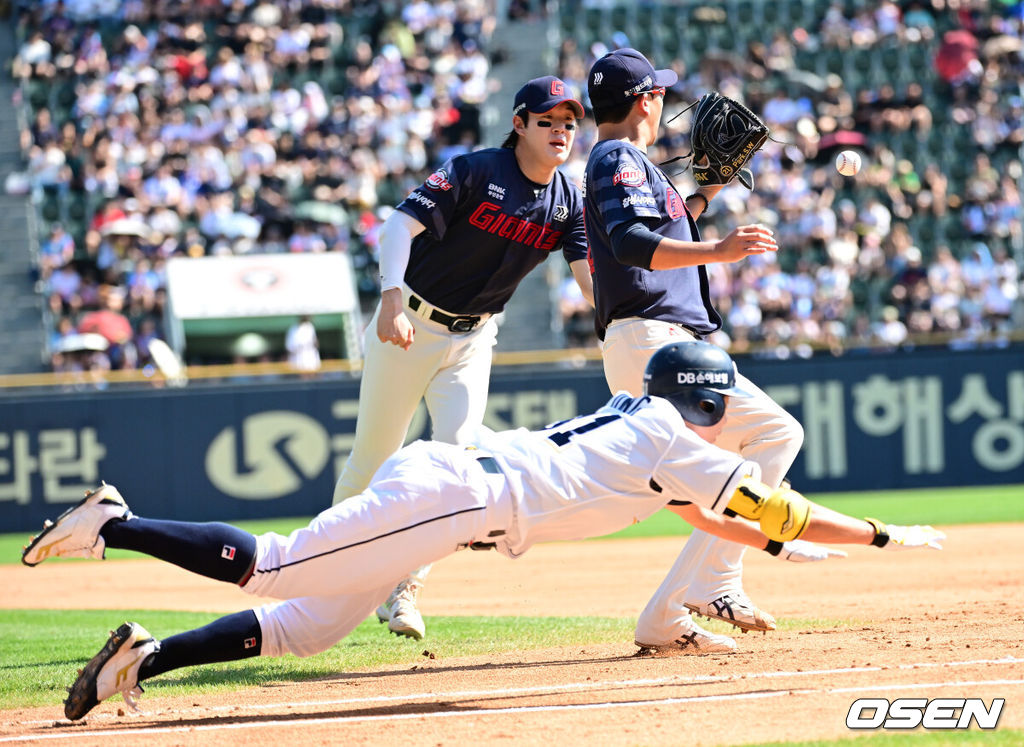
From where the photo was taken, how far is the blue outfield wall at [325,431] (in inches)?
588

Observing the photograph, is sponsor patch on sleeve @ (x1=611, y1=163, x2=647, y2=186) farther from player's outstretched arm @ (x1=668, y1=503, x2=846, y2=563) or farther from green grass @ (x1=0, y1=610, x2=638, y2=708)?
green grass @ (x1=0, y1=610, x2=638, y2=708)

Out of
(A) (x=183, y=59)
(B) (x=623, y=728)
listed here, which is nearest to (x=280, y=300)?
(A) (x=183, y=59)

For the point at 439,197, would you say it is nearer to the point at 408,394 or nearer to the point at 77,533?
the point at 408,394

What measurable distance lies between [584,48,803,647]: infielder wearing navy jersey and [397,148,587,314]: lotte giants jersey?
2.22ft

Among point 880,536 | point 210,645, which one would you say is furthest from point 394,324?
point 880,536

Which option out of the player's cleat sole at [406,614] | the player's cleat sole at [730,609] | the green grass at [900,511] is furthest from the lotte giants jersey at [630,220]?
the green grass at [900,511]

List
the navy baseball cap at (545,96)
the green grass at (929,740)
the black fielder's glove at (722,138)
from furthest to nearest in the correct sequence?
the navy baseball cap at (545,96), the black fielder's glove at (722,138), the green grass at (929,740)

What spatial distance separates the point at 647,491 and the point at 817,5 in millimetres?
20002

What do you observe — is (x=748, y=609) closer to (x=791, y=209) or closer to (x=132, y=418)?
(x=132, y=418)

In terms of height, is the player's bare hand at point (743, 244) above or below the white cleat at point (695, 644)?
above

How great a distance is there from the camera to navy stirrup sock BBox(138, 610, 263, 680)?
185 inches

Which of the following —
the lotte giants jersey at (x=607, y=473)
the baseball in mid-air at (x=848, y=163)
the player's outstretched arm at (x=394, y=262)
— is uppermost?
Answer: the baseball in mid-air at (x=848, y=163)

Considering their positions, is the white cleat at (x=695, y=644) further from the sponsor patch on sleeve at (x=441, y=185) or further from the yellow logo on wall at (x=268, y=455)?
the yellow logo on wall at (x=268, y=455)

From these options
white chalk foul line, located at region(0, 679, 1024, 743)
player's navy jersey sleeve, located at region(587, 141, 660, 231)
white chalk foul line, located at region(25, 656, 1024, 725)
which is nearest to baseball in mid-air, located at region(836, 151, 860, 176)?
player's navy jersey sleeve, located at region(587, 141, 660, 231)
